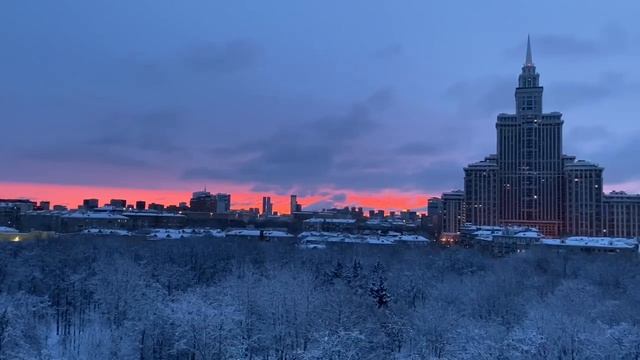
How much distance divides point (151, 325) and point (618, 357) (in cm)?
3145

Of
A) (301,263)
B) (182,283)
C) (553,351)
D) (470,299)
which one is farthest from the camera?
(301,263)

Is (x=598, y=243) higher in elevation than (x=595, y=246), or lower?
higher

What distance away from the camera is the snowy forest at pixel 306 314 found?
133ft

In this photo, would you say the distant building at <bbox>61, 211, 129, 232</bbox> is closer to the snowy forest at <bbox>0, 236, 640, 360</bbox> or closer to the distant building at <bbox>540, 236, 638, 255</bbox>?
the snowy forest at <bbox>0, 236, 640, 360</bbox>

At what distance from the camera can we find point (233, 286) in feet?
194

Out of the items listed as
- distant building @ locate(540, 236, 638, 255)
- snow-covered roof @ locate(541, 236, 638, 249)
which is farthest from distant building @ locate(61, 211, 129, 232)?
snow-covered roof @ locate(541, 236, 638, 249)

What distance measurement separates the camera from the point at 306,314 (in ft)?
159

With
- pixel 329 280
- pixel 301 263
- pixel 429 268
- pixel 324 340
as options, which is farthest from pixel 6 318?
pixel 429 268

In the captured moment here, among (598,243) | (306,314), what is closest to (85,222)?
(598,243)

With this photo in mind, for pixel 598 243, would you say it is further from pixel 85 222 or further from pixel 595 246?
pixel 85 222

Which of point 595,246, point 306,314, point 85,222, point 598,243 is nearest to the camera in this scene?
point 306,314

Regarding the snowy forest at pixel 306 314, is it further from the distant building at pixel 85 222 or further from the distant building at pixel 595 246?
the distant building at pixel 85 222

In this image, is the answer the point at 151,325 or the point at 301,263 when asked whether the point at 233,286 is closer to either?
the point at 151,325

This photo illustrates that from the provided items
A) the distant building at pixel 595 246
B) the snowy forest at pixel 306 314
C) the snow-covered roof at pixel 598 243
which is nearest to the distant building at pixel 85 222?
the snowy forest at pixel 306 314
